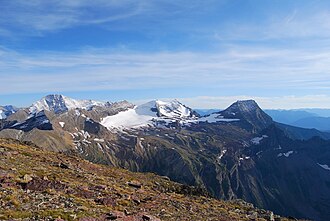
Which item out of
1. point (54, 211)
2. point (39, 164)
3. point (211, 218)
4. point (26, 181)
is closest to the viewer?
point (54, 211)

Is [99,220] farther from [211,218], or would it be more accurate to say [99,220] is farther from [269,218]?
[269,218]

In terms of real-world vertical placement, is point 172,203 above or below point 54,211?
below

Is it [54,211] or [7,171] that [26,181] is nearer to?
[7,171]

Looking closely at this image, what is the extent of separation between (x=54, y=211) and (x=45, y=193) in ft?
20.3

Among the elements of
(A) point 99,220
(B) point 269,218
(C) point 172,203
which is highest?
(A) point 99,220

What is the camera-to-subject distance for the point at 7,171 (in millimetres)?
37250

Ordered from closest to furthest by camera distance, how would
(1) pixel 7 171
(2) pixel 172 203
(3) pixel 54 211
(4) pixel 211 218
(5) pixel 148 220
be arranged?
(3) pixel 54 211
(5) pixel 148 220
(1) pixel 7 171
(4) pixel 211 218
(2) pixel 172 203

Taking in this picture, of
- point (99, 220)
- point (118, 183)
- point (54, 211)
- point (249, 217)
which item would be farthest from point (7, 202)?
point (249, 217)

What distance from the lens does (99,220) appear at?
1054 inches

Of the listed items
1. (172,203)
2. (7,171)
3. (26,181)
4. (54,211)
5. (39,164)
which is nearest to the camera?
(54,211)

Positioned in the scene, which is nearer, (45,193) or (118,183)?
(45,193)

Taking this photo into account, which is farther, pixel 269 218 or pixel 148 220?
pixel 269 218

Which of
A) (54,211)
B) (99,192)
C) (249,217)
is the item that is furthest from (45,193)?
(249,217)

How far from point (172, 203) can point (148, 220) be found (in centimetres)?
1403
